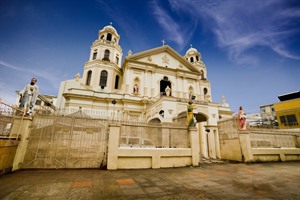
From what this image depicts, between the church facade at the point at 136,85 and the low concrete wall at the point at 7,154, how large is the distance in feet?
32.0

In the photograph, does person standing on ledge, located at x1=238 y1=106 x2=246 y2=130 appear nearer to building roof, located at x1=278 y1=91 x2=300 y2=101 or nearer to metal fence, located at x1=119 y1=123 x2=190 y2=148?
metal fence, located at x1=119 y1=123 x2=190 y2=148

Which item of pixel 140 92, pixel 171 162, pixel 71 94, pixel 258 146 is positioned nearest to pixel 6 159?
pixel 171 162

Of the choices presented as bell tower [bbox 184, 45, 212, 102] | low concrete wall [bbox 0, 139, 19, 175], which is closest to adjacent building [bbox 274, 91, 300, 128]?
bell tower [bbox 184, 45, 212, 102]

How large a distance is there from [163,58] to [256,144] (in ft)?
57.8

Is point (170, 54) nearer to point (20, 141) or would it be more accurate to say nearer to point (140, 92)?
point (140, 92)

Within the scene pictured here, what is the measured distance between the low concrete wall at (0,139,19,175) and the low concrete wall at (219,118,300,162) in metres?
13.0

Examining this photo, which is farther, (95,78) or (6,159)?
(95,78)

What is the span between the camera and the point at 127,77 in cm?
2038

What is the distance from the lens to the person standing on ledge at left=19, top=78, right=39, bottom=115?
6497mm

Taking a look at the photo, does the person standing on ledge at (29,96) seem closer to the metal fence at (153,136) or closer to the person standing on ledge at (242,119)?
the metal fence at (153,136)

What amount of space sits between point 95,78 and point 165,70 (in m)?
11.2

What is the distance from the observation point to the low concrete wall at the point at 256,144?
9820 mm

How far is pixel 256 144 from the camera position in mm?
10516

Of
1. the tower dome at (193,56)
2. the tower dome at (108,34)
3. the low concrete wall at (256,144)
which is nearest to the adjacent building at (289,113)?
the low concrete wall at (256,144)
